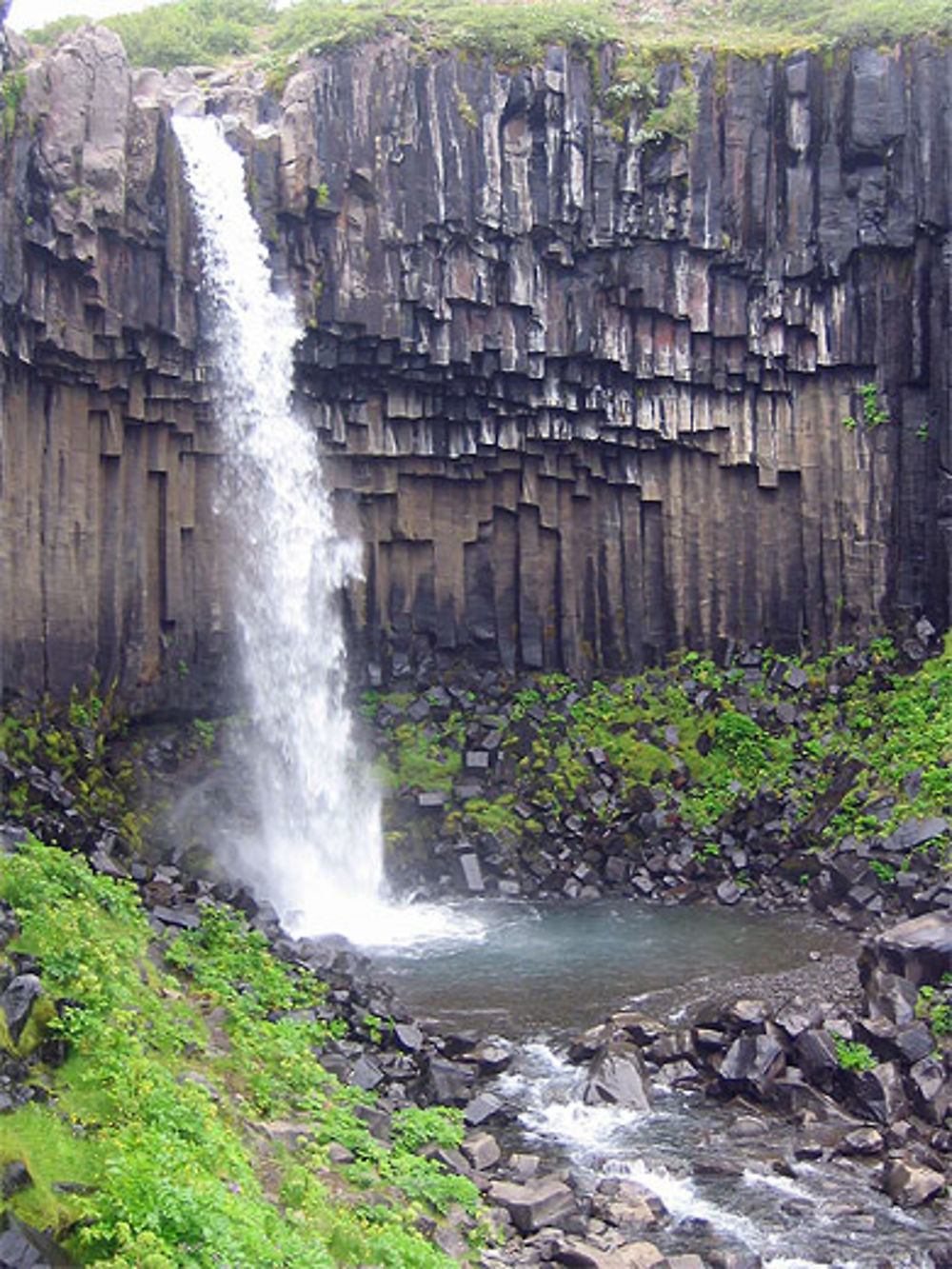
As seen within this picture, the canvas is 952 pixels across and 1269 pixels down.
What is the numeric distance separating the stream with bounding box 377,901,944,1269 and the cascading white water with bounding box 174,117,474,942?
367cm

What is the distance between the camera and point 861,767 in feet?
83.0

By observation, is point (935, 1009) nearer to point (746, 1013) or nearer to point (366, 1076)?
point (746, 1013)

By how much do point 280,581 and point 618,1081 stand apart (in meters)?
15.4

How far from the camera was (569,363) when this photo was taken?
29203 mm

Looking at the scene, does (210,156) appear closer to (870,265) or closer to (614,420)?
(614,420)

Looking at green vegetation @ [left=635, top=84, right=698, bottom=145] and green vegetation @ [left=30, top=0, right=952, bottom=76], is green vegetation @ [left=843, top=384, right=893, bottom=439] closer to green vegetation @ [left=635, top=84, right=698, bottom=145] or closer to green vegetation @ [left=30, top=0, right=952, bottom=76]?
green vegetation @ [left=635, top=84, right=698, bottom=145]

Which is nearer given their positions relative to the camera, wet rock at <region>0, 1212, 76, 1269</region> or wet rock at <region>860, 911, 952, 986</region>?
wet rock at <region>0, 1212, 76, 1269</region>

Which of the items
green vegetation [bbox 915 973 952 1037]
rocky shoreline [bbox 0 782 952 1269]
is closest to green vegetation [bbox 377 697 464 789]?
rocky shoreline [bbox 0 782 952 1269]

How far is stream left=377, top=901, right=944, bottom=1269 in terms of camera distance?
1182 centimetres

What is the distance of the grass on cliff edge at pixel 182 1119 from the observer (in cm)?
750

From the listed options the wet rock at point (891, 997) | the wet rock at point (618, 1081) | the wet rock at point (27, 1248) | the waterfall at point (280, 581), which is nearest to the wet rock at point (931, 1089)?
the wet rock at point (891, 997)

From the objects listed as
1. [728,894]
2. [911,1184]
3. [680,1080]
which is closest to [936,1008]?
[680,1080]

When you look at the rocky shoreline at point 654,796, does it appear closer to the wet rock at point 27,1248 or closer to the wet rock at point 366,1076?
the wet rock at point 366,1076

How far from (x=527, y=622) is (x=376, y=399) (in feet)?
20.9
